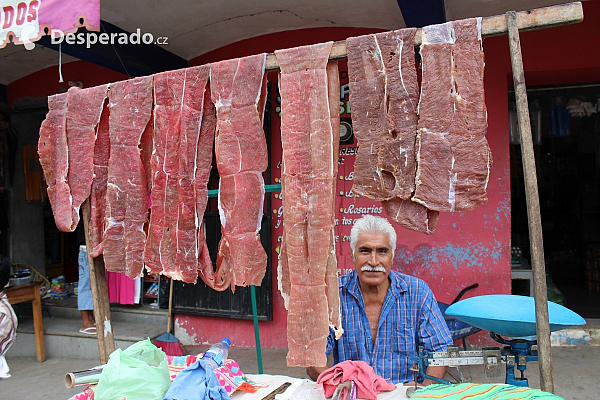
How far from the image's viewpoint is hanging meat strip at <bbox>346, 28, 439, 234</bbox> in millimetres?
1990

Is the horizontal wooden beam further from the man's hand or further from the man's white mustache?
the man's hand

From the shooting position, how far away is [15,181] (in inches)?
272

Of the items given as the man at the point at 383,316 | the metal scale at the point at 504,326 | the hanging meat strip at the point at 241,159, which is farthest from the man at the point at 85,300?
the metal scale at the point at 504,326

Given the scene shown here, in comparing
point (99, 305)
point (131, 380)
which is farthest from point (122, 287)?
point (131, 380)

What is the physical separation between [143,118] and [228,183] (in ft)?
2.59

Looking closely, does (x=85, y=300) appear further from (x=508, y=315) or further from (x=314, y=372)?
(x=508, y=315)

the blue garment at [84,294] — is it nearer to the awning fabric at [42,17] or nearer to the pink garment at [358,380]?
the awning fabric at [42,17]

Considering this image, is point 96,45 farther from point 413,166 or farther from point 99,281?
point 413,166

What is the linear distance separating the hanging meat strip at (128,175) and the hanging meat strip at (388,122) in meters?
1.45

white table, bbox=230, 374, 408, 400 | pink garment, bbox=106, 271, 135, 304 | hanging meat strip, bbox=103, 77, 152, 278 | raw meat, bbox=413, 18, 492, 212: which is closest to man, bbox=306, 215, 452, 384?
white table, bbox=230, 374, 408, 400

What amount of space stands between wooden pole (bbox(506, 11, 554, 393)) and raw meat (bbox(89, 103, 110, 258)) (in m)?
2.55

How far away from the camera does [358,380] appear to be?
6.81ft

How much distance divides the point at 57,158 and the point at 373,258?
2.35 m

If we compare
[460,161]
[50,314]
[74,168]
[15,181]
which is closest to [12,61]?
[15,181]
